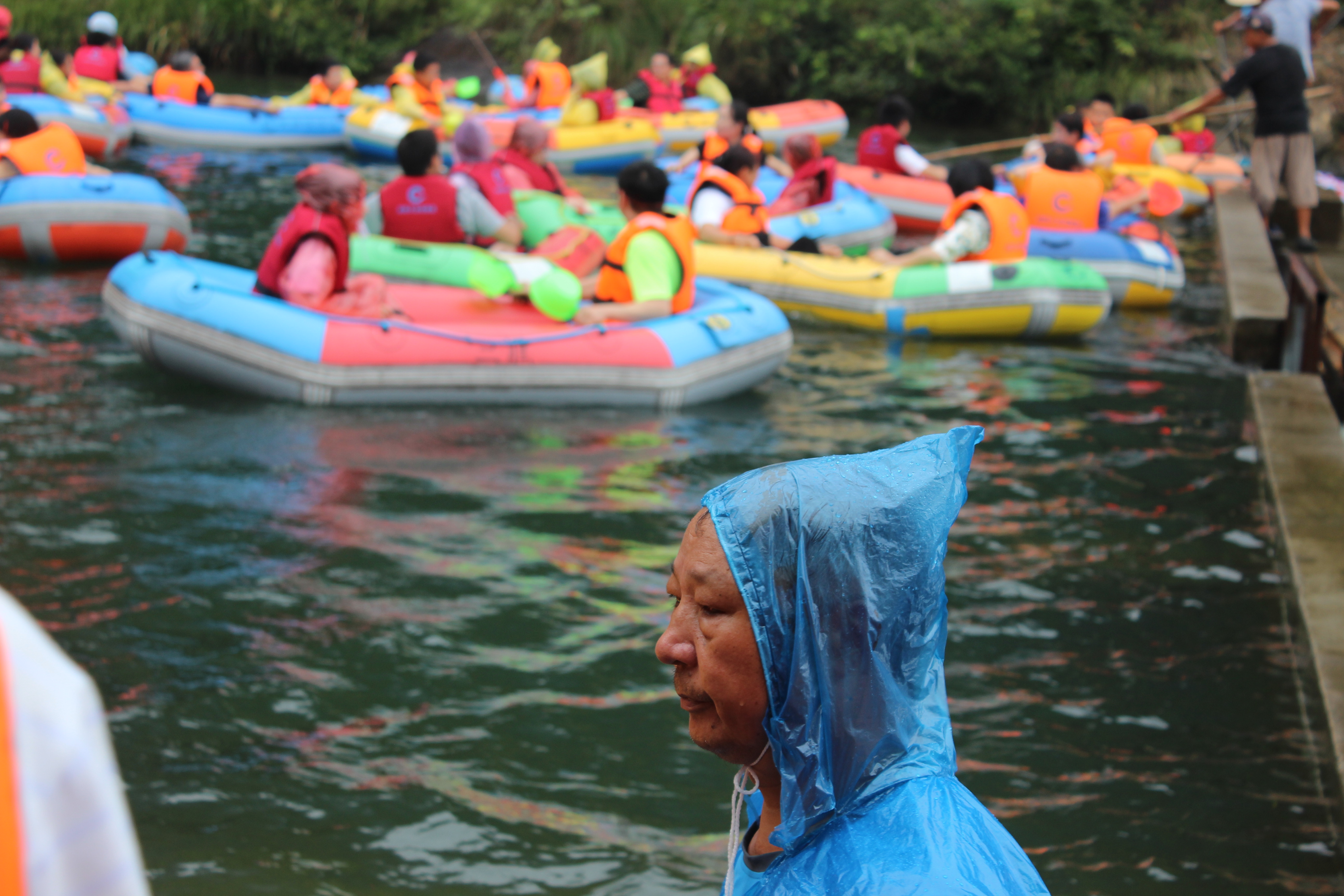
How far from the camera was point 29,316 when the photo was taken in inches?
337

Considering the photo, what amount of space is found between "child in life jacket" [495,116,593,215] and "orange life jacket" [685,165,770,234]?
1047 millimetres

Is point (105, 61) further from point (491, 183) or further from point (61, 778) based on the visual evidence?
point (61, 778)

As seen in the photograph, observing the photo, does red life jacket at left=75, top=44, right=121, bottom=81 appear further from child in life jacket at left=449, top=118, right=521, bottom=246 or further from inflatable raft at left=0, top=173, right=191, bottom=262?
child in life jacket at left=449, top=118, right=521, bottom=246

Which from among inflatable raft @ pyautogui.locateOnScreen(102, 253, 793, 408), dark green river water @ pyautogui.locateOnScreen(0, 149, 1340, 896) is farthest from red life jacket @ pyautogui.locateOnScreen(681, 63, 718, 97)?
inflatable raft @ pyautogui.locateOnScreen(102, 253, 793, 408)

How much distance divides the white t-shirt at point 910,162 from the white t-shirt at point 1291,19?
3.70 m

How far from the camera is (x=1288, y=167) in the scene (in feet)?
35.0

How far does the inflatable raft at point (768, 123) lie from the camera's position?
17.6 metres

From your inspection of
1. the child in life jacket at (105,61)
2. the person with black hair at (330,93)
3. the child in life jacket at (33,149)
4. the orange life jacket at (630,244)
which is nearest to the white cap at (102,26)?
the child in life jacket at (105,61)

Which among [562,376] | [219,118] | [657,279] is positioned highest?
[219,118]

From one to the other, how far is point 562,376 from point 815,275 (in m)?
3.00

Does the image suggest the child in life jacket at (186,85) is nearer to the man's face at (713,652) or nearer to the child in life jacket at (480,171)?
the child in life jacket at (480,171)

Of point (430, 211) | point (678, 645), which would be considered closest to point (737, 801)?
point (678, 645)

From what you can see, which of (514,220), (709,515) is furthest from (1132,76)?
(709,515)

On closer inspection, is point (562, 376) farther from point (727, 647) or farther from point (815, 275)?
point (727, 647)
